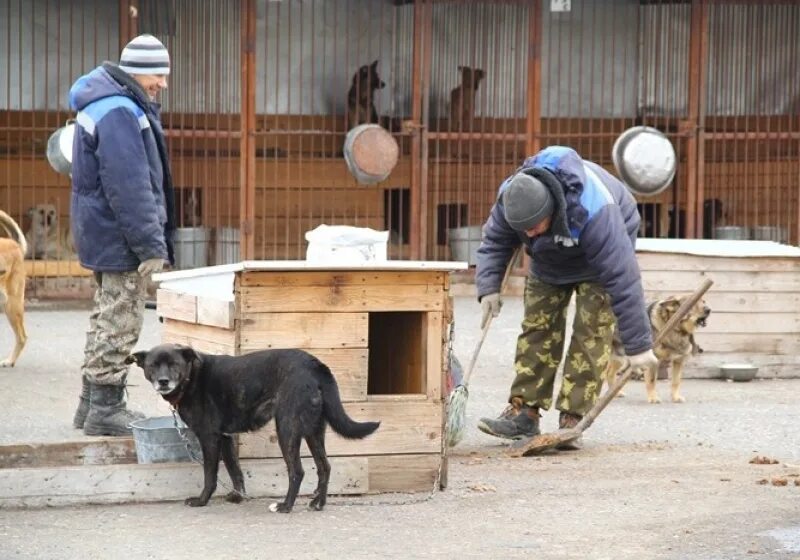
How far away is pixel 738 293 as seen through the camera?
11.3m

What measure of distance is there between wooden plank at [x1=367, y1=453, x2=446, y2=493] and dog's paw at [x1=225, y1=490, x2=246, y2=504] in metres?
0.58

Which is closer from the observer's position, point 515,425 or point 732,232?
point 515,425

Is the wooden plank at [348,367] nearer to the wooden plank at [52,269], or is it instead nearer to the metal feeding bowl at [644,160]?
the wooden plank at [52,269]

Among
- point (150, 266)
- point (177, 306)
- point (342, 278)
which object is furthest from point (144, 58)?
point (342, 278)

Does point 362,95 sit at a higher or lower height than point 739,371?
higher

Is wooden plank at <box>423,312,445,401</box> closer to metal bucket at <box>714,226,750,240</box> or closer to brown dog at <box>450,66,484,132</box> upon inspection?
brown dog at <box>450,66,484,132</box>

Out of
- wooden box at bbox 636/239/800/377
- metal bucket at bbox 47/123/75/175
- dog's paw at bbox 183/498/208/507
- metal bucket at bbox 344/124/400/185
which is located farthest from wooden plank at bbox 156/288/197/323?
metal bucket at bbox 344/124/400/185

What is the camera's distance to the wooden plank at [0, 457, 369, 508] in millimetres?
6695

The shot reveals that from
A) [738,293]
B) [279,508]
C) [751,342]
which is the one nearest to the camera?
[279,508]

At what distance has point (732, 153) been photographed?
1738 centimetres

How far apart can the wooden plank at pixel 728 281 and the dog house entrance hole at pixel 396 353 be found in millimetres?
3658

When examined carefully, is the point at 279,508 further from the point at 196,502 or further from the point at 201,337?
the point at 201,337

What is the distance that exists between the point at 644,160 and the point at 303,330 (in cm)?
879

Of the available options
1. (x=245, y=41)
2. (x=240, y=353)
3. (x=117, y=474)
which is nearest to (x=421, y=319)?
(x=240, y=353)
